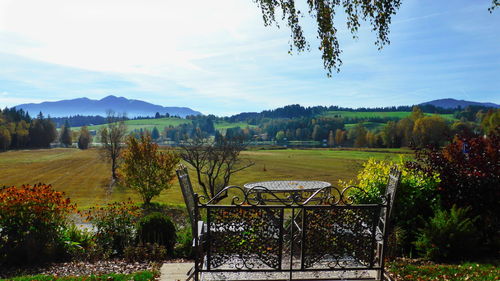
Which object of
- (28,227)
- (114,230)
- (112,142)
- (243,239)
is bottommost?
(114,230)

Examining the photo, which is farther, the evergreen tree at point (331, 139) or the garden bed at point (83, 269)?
the evergreen tree at point (331, 139)

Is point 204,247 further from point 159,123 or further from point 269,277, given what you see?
point 159,123

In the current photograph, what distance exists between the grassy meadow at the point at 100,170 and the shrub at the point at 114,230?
13215mm

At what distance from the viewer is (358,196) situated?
6.50 meters

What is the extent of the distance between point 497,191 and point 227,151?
16273mm

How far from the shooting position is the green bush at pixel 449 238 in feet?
17.8

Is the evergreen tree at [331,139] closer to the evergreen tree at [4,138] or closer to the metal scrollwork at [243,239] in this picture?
the evergreen tree at [4,138]

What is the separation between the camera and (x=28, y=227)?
19.5 feet

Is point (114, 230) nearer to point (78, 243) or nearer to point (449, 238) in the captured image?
point (78, 243)

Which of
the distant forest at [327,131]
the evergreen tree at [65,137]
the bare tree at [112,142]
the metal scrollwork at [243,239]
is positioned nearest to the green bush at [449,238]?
the distant forest at [327,131]

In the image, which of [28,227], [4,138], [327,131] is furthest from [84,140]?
[28,227]

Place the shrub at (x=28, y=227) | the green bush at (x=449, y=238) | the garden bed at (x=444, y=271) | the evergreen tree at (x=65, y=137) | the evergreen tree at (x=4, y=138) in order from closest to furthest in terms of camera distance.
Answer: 1. the garden bed at (x=444, y=271)
2. the green bush at (x=449, y=238)
3. the shrub at (x=28, y=227)
4. the evergreen tree at (x=4, y=138)
5. the evergreen tree at (x=65, y=137)

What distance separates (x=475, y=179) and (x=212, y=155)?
16235 millimetres

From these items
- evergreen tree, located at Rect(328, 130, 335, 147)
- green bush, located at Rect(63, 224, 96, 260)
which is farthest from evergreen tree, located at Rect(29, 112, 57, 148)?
evergreen tree, located at Rect(328, 130, 335, 147)
